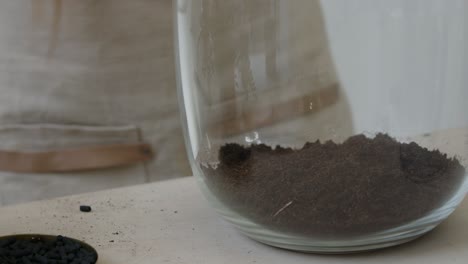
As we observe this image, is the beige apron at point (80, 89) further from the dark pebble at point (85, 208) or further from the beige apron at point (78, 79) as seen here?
the dark pebble at point (85, 208)

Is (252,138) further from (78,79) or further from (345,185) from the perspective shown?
(78,79)

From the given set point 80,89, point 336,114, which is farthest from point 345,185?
point 80,89

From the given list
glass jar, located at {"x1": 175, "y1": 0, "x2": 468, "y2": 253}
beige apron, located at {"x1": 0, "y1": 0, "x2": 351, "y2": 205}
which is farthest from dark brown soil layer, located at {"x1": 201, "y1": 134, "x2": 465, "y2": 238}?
beige apron, located at {"x1": 0, "y1": 0, "x2": 351, "y2": 205}

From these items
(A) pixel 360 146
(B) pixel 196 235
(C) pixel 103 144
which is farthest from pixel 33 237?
(C) pixel 103 144

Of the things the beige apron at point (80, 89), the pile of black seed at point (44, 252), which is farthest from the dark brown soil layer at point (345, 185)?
the beige apron at point (80, 89)

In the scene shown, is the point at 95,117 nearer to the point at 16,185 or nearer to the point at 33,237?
the point at 16,185
